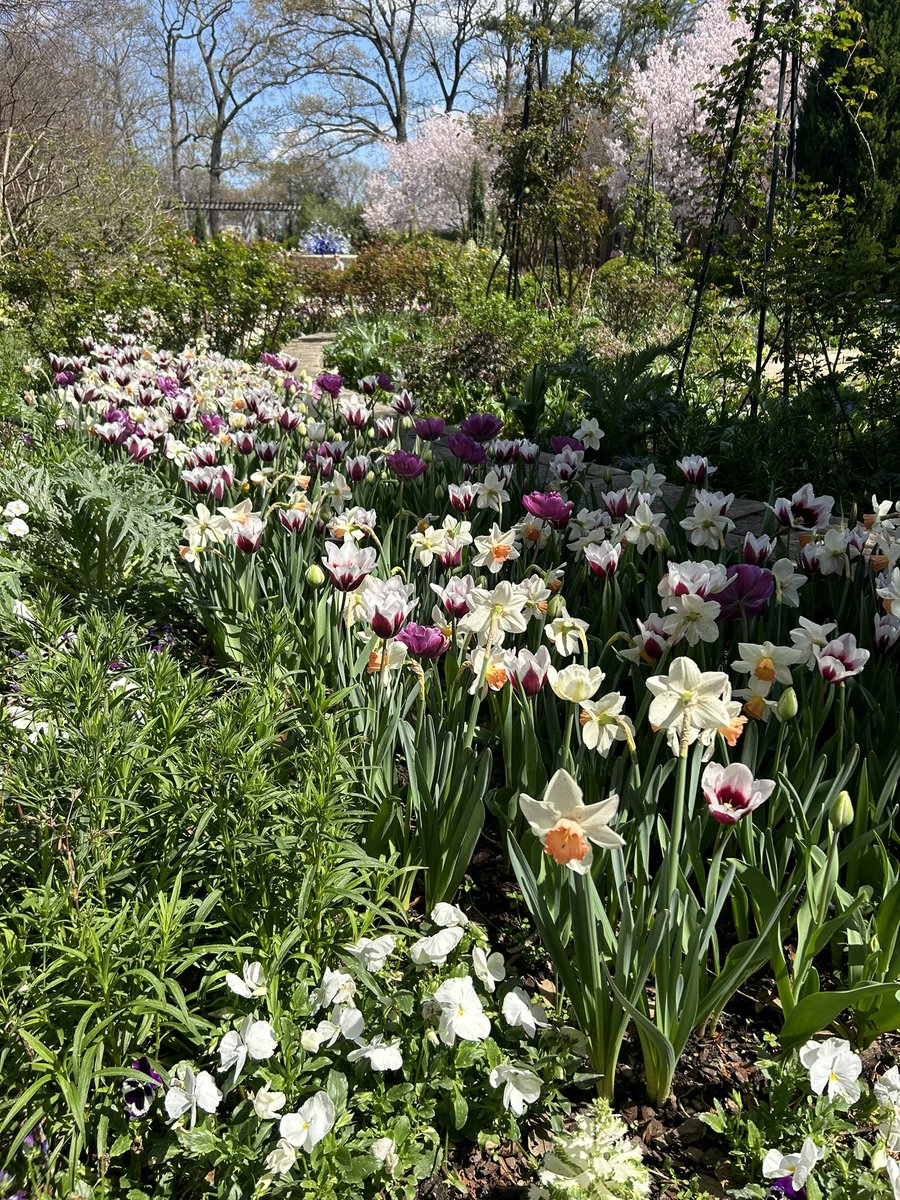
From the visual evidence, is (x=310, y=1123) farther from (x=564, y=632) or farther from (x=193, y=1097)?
(x=564, y=632)

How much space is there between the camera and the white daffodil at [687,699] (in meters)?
1.38

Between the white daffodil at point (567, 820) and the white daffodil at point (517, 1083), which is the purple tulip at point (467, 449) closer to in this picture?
the white daffodil at point (567, 820)

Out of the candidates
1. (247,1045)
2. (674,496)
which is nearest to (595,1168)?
(247,1045)

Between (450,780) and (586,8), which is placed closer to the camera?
(450,780)

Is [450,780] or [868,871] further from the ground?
[450,780]

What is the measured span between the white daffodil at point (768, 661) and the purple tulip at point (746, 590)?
0.32 meters

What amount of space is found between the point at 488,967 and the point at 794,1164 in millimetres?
551

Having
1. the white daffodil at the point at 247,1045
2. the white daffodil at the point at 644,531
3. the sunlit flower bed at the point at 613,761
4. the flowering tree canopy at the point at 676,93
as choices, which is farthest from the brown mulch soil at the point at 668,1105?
the flowering tree canopy at the point at 676,93

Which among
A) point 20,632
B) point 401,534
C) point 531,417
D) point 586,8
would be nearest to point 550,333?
point 531,417

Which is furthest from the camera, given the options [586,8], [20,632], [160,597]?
[586,8]

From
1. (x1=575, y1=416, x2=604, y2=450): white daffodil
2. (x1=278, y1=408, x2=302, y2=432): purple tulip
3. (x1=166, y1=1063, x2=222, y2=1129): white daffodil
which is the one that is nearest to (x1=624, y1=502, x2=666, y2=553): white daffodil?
(x1=575, y1=416, x2=604, y2=450): white daffodil

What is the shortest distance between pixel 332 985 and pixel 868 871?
1.12 m

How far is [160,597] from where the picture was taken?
122 inches

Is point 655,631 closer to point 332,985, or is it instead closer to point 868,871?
point 868,871
